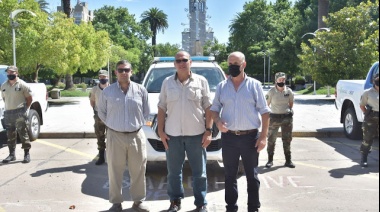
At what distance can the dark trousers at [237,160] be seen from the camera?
4332 millimetres

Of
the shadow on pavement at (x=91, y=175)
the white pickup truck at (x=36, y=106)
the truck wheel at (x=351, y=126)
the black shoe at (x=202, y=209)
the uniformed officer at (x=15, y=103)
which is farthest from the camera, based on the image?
the white pickup truck at (x=36, y=106)

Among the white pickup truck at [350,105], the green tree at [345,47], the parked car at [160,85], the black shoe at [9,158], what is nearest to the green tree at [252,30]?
the green tree at [345,47]

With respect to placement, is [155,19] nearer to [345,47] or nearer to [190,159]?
[345,47]

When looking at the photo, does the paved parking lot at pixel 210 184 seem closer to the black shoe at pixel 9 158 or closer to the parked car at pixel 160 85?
the black shoe at pixel 9 158

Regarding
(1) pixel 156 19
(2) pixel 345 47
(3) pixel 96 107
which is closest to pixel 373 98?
(3) pixel 96 107

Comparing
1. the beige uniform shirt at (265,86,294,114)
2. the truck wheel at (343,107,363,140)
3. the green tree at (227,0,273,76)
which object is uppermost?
the green tree at (227,0,273,76)

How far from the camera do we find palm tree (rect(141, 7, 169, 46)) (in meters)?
93.7

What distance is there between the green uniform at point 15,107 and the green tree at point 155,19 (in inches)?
3452

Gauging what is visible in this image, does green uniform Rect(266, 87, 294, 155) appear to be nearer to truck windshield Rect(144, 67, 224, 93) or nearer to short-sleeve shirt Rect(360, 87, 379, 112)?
truck windshield Rect(144, 67, 224, 93)

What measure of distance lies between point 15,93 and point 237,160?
464 cm

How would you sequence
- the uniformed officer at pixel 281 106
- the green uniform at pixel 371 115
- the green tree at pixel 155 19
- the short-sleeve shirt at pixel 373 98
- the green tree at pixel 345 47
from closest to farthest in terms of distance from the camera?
the short-sleeve shirt at pixel 373 98 < the green uniform at pixel 371 115 < the uniformed officer at pixel 281 106 < the green tree at pixel 345 47 < the green tree at pixel 155 19

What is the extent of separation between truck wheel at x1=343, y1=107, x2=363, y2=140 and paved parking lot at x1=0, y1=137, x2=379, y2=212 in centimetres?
79

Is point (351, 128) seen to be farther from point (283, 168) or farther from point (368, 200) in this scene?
point (368, 200)

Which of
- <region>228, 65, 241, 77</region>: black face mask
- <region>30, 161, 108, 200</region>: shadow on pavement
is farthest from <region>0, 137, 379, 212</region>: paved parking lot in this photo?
<region>228, 65, 241, 77</region>: black face mask
